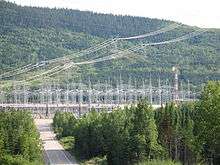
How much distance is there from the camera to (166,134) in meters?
50.4

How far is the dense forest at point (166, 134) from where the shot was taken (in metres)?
40.4

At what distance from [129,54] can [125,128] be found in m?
143

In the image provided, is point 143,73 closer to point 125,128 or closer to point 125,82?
point 125,82

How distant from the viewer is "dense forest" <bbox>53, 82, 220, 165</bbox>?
40.4 metres

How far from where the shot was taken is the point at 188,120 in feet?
163

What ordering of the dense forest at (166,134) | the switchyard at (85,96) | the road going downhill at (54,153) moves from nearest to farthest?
the dense forest at (166,134) → the road going downhill at (54,153) → the switchyard at (85,96)

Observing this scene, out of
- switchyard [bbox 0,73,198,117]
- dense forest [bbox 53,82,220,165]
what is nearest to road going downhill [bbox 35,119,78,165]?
dense forest [bbox 53,82,220,165]

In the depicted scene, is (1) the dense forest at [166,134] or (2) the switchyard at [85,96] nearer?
(1) the dense forest at [166,134]

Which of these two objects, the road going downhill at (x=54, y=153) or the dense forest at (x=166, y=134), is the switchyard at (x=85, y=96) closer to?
the road going downhill at (x=54, y=153)

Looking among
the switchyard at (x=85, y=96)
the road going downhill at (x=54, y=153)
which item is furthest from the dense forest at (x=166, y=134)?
the switchyard at (x=85, y=96)

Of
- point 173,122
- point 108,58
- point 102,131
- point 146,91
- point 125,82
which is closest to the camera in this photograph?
point 173,122

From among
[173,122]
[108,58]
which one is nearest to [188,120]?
[173,122]

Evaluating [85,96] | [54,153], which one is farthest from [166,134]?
[85,96]

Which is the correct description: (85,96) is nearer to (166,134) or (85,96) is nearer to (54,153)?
(54,153)
